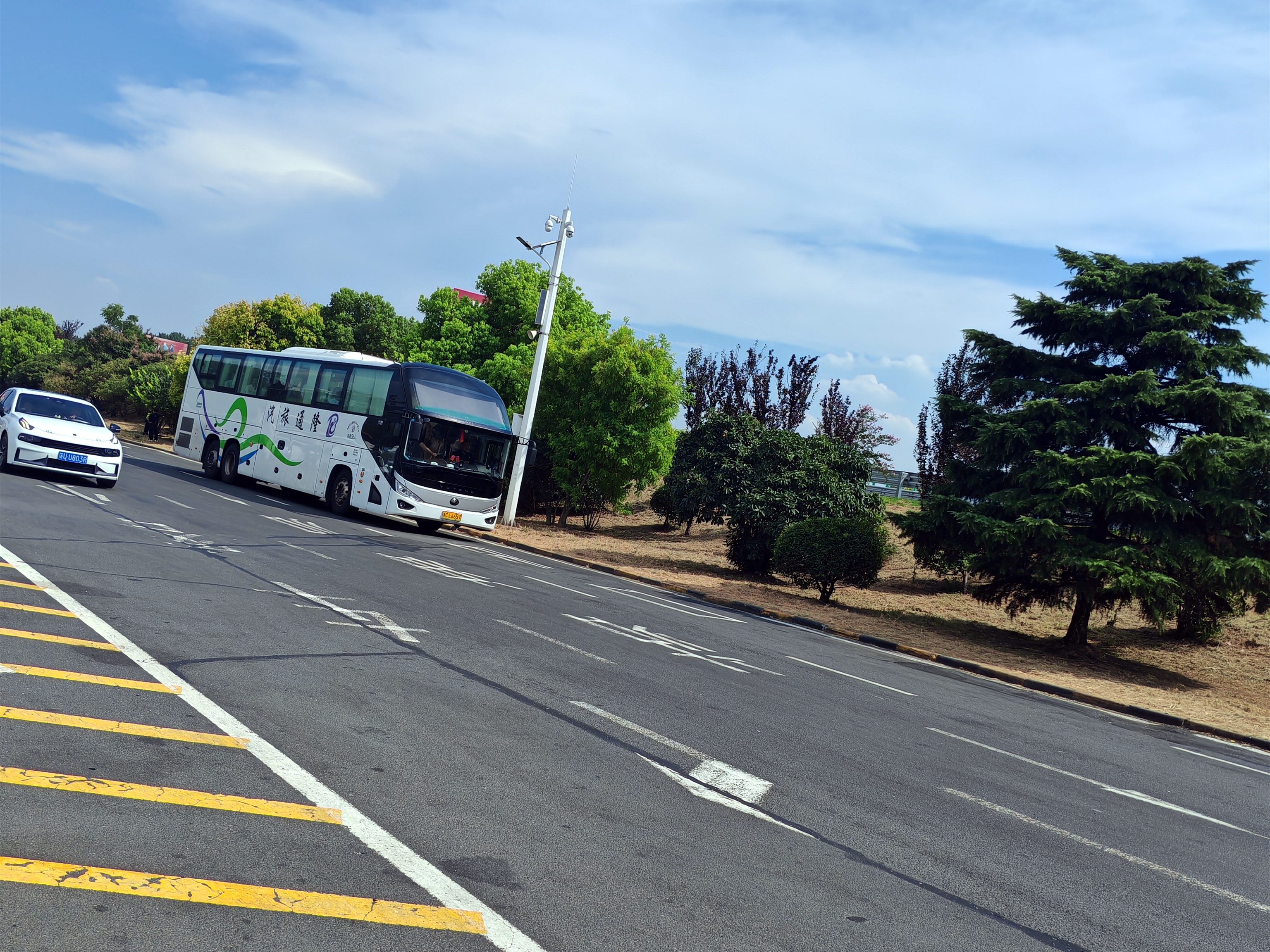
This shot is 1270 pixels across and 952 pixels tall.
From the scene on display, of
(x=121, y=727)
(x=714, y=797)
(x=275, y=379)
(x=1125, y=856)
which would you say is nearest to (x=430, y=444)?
(x=275, y=379)

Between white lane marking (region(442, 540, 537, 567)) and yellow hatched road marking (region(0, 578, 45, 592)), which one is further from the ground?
white lane marking (region(442, 540, 537, 567))

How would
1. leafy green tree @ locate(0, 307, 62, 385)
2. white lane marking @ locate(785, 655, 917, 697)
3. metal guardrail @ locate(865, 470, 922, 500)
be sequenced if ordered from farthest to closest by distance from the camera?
1. leafy green tree @ locate(0, 307, 62, 385)
2. metal guardrail @ locate(865, 470, 922, 500)
3. white lane marking @ locate(785, 655, 917, 697)

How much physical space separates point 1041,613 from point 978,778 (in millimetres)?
15456

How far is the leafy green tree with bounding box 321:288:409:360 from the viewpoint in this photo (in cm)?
6131

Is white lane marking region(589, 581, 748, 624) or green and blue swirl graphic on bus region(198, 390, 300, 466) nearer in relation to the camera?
white lane marking region(589, 581, 748, 624)

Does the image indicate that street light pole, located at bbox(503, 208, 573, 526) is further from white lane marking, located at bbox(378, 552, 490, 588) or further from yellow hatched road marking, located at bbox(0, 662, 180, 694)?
yellow hatched road marking, located at bbox(0, 662, 180, 694)

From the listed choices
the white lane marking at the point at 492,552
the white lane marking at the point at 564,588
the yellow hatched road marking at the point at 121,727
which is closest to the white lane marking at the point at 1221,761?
the white lane marking at the point at 564,588

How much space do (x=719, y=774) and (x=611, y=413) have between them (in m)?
21.1

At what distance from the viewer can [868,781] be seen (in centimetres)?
650

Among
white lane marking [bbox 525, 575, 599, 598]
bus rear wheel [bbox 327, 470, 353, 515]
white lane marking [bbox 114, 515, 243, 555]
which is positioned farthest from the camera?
bus rear wheel [bbox 327, 470, 353, 515]

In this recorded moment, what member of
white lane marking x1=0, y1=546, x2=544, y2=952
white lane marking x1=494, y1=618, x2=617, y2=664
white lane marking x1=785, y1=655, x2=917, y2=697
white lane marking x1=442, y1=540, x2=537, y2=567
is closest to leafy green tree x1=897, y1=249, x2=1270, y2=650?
white lane marking x1=785, y1=655, x2=917, y2=697

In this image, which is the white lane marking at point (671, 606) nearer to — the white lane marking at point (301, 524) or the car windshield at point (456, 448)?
the white lane marking at point (301, 524)

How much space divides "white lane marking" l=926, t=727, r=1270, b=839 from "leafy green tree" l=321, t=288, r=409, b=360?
56.7m

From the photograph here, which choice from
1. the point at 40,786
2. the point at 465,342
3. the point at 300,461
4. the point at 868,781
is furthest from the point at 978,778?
the point at 465,342
